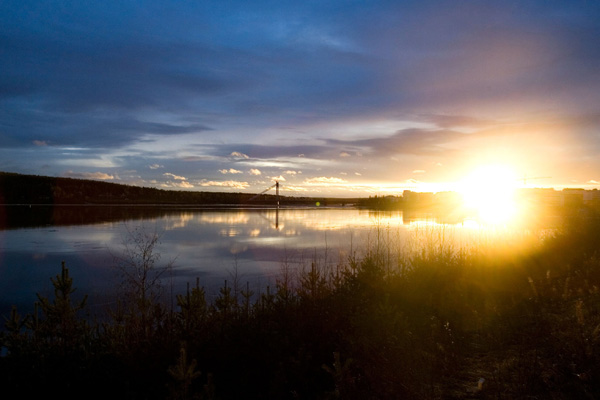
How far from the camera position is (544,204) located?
62000mm

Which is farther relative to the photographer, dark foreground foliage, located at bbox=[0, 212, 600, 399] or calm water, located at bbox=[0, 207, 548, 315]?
calm water, located at bbox=[0, 207, 548, 315]

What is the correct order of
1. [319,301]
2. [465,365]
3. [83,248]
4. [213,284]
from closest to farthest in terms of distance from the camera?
[465,365], [319,301], [213,284], [83,248]

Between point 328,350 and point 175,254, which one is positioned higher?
point 328,350

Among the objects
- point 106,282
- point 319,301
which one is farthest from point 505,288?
point 106,282

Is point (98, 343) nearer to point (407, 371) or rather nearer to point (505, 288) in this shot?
point (407, 371)

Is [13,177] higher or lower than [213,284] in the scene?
higher

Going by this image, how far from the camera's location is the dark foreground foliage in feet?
17.9

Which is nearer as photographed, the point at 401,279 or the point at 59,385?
the point at 59,385

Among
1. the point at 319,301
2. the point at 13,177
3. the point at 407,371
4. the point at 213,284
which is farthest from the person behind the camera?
the point at 13,177

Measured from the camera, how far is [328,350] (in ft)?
22.7

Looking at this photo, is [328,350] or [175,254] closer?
[328,350]

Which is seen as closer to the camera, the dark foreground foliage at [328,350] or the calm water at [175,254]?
the dark foreground foliage at [328,350]

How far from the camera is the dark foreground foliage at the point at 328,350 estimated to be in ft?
17.9

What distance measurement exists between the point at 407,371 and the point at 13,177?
122 metres
